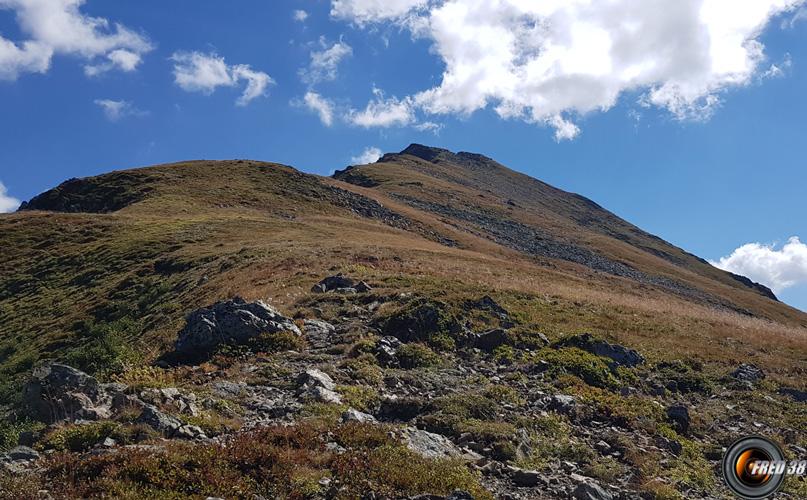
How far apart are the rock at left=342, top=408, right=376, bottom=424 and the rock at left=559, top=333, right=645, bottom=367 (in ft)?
34.5

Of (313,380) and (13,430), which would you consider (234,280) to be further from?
(13,430)

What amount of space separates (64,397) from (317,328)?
9.60 m

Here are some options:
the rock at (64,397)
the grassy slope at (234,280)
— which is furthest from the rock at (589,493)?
the grassy slope at (234,280)

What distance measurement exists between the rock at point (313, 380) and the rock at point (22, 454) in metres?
5.93

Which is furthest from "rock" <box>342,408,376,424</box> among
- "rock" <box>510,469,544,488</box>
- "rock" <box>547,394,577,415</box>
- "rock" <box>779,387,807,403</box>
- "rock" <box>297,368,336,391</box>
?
"rock" <box>779,387,807,403</box>

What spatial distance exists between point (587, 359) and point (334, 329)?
9.20m

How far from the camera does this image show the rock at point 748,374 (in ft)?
64.1

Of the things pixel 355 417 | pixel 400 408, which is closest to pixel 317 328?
pixel 400 408

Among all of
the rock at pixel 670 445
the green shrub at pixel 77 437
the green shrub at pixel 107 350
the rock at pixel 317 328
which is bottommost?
the green shrub at pixel 107 350

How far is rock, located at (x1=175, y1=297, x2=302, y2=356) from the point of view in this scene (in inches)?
685

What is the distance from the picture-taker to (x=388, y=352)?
1781 centimetres

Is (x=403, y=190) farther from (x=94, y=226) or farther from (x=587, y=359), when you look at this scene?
(x=587, y=359)

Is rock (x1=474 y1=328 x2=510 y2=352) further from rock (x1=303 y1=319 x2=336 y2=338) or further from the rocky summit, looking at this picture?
rock (x1=303 y1=319 x2=336 y2=338)

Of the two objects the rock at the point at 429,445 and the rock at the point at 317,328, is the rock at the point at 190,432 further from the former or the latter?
the rock at the point at 317,328
